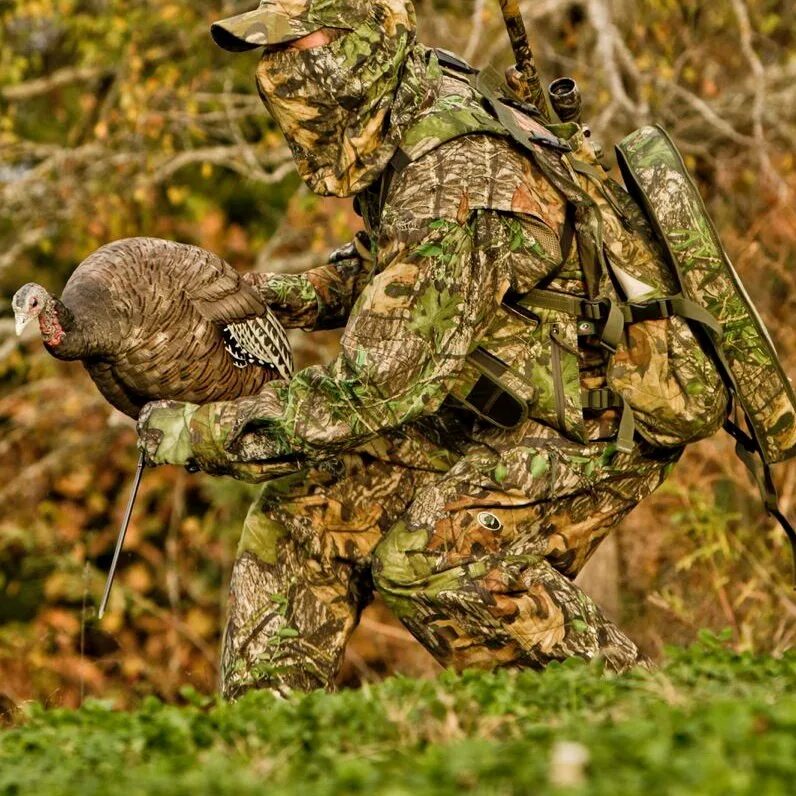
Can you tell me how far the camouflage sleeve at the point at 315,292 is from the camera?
6.11 m

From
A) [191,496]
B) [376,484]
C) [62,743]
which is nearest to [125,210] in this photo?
[191,496]

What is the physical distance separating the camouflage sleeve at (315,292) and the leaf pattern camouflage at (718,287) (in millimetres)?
1208

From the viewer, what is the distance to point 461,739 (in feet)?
12.8

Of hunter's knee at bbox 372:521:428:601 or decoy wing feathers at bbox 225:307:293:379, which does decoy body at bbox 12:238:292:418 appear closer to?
decoy wing feathers at bbox 225:307:293:379

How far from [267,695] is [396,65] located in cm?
208

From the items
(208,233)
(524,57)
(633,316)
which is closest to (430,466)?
(633,316)

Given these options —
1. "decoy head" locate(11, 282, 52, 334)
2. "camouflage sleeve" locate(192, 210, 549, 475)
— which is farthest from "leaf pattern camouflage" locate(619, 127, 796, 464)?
"decoy head" locate(11, 282, 52, 334)

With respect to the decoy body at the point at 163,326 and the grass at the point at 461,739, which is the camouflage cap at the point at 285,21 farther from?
the grass at the point at 461,739

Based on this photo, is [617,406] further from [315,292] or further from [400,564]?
[315,292]

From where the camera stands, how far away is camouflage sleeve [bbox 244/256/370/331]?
6.11 meters

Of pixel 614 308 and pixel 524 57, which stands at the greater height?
pixel 524 57

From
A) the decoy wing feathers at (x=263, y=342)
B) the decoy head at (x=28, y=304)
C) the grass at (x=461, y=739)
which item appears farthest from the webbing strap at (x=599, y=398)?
the decoy head at (x=28, y=304)

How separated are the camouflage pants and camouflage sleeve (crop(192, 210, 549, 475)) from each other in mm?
467

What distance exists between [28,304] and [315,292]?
1.42 metres
